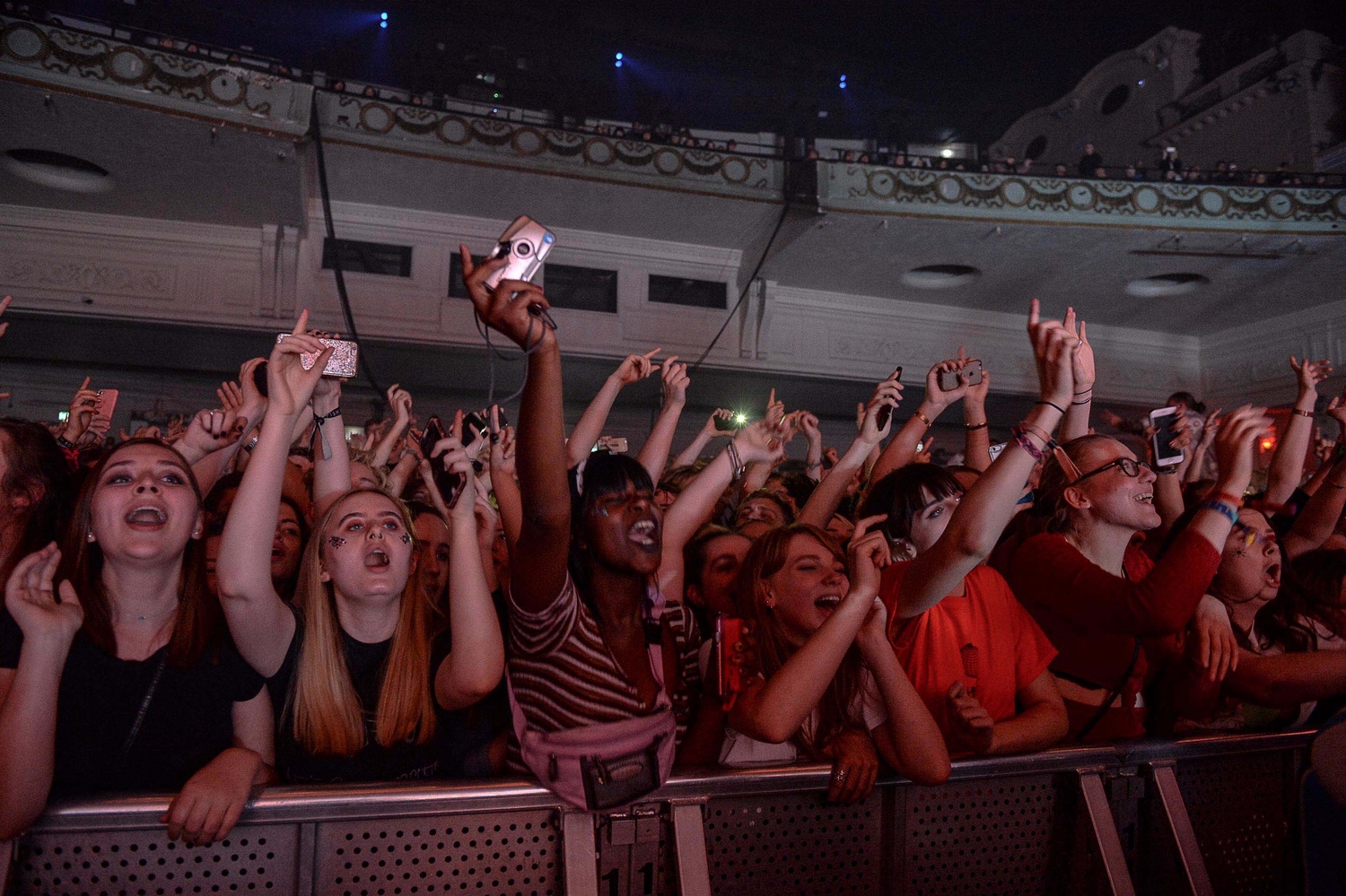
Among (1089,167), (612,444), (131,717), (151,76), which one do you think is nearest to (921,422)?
(612,444)

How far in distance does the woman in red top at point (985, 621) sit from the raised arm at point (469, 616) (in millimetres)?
1024

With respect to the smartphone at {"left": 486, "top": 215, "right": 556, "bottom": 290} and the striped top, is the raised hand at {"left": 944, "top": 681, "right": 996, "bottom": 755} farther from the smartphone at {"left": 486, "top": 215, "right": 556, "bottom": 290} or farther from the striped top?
the smartphone at {"left": 486, "top": 215, "right": 556, "bottom": 290}

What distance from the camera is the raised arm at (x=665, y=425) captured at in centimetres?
282

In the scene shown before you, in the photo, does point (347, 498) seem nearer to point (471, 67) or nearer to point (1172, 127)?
point (471, 67)

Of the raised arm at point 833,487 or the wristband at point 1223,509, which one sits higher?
the raised arm at point 833,487

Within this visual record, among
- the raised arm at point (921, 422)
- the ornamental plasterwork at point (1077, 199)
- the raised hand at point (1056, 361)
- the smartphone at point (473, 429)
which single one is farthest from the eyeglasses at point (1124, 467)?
the ornamental plasterwork at point (1077, 199)

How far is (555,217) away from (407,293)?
200 cm

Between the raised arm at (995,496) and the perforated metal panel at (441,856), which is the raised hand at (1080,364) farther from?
the perforated metal panel at (441,856)

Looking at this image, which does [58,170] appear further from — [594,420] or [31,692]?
[31,692]

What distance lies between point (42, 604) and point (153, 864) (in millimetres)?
549

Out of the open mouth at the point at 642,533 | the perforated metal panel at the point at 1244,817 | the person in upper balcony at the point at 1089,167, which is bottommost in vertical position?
the perforated metal panel at the point at 1244,817

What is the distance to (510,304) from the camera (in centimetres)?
155

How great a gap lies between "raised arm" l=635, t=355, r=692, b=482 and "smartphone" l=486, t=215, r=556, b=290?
1.06m

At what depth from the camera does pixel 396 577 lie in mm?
2049
